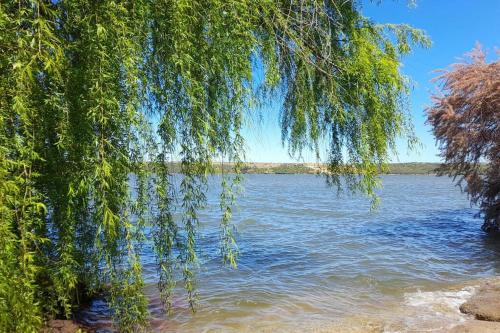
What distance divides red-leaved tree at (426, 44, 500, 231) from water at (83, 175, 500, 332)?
2401 millimetres

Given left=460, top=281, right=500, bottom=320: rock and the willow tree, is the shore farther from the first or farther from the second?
the willow tree

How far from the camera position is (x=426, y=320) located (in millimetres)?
8805

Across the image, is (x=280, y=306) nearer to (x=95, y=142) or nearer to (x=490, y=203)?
(x=95, y=142)

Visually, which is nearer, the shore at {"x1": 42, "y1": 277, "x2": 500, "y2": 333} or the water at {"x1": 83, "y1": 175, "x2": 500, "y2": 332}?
the shore at {"x1": 42, "y1": 277, "x2": 500, "y2": 333}

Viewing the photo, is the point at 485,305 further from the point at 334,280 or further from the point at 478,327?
the point at 334,280

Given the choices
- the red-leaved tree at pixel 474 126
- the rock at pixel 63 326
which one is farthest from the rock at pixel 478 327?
the red-leaved tree at pixel 474 126

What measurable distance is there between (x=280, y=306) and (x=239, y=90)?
282 inches

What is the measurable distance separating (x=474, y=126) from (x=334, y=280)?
9331 millimetres

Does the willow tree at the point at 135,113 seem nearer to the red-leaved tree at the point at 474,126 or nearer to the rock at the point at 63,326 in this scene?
the rock at the point at 63,326

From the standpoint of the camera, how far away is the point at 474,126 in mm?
16953

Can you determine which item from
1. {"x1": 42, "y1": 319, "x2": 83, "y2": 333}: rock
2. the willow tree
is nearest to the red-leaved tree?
the willow tree

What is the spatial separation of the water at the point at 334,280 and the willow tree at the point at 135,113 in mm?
867

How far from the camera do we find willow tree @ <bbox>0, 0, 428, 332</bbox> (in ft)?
11.8

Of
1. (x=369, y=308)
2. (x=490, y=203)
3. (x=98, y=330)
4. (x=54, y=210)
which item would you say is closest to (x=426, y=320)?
(x=369, y=308)
